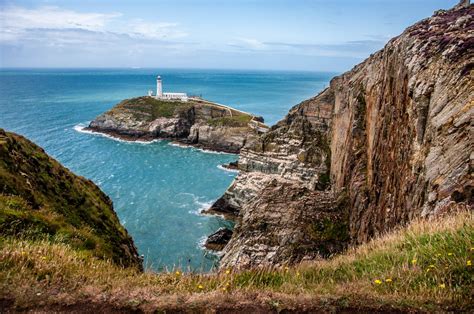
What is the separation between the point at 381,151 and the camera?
1277 inches

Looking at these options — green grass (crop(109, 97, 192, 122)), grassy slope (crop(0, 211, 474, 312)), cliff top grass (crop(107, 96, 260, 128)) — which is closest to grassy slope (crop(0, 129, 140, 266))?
grassy slope (crop(0, 211, 474, 312))

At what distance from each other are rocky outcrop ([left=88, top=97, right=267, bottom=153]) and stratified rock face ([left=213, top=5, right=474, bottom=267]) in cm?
5809

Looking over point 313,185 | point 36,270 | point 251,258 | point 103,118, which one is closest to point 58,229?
point 36,270

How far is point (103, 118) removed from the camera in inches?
5664

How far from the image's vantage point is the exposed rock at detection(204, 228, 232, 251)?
185 ft

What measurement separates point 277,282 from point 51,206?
40.9ft

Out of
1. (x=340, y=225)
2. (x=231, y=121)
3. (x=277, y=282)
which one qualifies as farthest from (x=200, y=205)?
(x=277, y=282)

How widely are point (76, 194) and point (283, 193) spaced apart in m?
28.2

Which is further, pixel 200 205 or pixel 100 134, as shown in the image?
pixel 100 134

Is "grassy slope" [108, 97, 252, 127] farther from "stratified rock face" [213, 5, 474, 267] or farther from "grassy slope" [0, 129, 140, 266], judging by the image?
"grassy slope" [0, 129, 140, 266]

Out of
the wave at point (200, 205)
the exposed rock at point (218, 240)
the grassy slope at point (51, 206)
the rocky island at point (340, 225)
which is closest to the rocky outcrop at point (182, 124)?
the wave at point (200, 205)

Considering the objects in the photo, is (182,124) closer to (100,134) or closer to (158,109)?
(158,109)

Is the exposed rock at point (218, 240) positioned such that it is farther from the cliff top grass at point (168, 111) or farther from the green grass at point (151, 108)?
the green grass at point (151, 108)

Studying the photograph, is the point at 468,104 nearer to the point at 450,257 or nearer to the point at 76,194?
the point at 450,257
